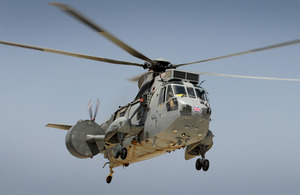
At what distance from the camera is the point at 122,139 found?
1916 centimetres

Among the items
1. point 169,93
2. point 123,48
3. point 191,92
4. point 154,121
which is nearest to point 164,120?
point 154,121

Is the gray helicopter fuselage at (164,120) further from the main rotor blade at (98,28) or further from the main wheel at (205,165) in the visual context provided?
the main rotor blade at (98,28)

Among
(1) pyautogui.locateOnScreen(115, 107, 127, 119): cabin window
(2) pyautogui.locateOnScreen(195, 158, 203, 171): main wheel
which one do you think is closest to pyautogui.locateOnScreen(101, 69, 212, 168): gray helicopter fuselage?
(1) pyautogui.locateOnScreen(115, 107, 127, 119): cabin window

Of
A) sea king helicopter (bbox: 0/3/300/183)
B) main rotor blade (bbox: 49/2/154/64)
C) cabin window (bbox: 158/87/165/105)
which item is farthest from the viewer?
cabin window (bbox: 158/87/165/105)

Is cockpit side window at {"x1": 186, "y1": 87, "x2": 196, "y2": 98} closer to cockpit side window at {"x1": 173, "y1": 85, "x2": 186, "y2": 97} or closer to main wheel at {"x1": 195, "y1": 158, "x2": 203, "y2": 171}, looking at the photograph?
cockpit side window at {"x1": 173, "y1": 85, "x2": 186, "y2": 97}

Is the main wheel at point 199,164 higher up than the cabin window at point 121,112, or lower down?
lower down

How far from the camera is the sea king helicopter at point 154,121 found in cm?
1733

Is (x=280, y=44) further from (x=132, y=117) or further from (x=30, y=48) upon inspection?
(x=30, y=48)

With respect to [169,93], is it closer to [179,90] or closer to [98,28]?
[179,90]

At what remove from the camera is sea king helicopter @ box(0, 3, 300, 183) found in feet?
56.9

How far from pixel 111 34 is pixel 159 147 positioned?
21.1 ft

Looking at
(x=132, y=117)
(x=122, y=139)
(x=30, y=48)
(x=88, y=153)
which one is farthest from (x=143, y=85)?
(x=30, y=48)

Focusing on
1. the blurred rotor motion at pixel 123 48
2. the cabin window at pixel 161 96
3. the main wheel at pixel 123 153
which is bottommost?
the main wheel at pixel 123 153

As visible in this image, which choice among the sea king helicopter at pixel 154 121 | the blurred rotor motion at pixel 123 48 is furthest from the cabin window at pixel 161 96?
the blurred rotor motion at pixel 123 48
